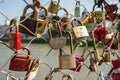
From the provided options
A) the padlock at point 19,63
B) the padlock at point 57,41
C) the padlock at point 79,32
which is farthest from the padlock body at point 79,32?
the padlock at point 19,63

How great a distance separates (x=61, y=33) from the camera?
0.98 metres

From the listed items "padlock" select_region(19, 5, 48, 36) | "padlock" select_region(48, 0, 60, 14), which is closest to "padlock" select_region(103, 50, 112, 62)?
"padlock" select_region(48, 0, 60, 14)

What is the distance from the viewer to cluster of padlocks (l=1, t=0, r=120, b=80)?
87 cm

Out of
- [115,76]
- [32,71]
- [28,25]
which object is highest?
[28,25]

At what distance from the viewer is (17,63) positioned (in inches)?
33.7

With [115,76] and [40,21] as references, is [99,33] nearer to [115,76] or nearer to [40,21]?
[115,76]

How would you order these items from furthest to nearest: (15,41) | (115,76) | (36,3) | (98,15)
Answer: (98,15) → (115,76) → (36,3) → (15,41)

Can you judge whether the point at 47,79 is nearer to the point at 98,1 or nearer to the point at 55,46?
the point at 55,46

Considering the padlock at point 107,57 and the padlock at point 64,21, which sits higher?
the padlock at point 64,21

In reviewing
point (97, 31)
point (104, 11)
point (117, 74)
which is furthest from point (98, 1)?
point (117, 74)

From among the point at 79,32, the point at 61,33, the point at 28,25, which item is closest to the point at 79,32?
the point at 79,32

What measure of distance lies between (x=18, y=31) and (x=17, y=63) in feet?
0.24

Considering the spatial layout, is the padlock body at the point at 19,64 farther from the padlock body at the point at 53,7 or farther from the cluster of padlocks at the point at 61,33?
the padlock body at the point at 53,7

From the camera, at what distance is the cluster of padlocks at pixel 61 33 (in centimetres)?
87
